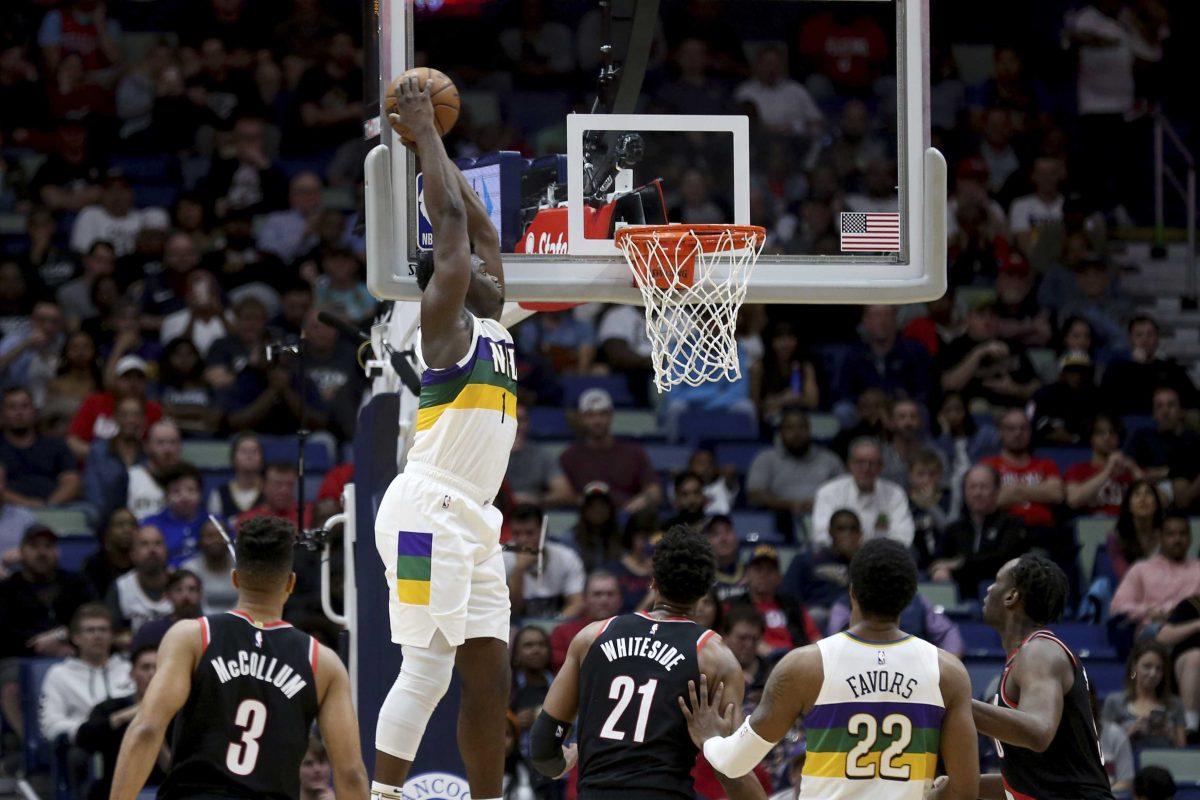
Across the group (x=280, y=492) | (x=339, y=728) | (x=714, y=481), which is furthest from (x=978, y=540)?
(x=339, y=728)

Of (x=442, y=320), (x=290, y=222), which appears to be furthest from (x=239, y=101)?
(x=442, y=320)

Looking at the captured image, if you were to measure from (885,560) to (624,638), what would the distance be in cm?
89

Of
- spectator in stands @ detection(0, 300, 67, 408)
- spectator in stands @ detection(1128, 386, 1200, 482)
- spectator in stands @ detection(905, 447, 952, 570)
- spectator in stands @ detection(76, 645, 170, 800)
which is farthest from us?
spectator in stands @ detection(0, 300, 67, 408)

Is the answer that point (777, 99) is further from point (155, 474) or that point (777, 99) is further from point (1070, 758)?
point (1070, 758)

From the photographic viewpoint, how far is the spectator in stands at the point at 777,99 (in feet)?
52.2

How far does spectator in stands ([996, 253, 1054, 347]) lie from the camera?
15.2 m

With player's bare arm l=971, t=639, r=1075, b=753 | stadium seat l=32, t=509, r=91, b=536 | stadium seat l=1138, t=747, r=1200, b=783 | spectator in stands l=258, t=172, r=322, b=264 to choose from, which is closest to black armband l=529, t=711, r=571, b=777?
player's bare arm l=971, t=639, r=1075, b=753

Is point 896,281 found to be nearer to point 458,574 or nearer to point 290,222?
point 458,574

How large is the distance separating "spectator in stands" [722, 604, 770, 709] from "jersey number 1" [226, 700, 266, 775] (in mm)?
5151

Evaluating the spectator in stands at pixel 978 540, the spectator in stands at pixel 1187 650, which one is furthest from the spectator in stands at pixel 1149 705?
the spectator in stands at pixel 978 540

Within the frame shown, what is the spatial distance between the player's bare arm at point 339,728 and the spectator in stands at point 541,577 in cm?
582

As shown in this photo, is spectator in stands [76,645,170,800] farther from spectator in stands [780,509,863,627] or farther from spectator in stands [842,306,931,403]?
spectator in stands [842,306,931,403]

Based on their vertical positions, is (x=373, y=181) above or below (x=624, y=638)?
above

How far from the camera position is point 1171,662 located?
37.9 feet
